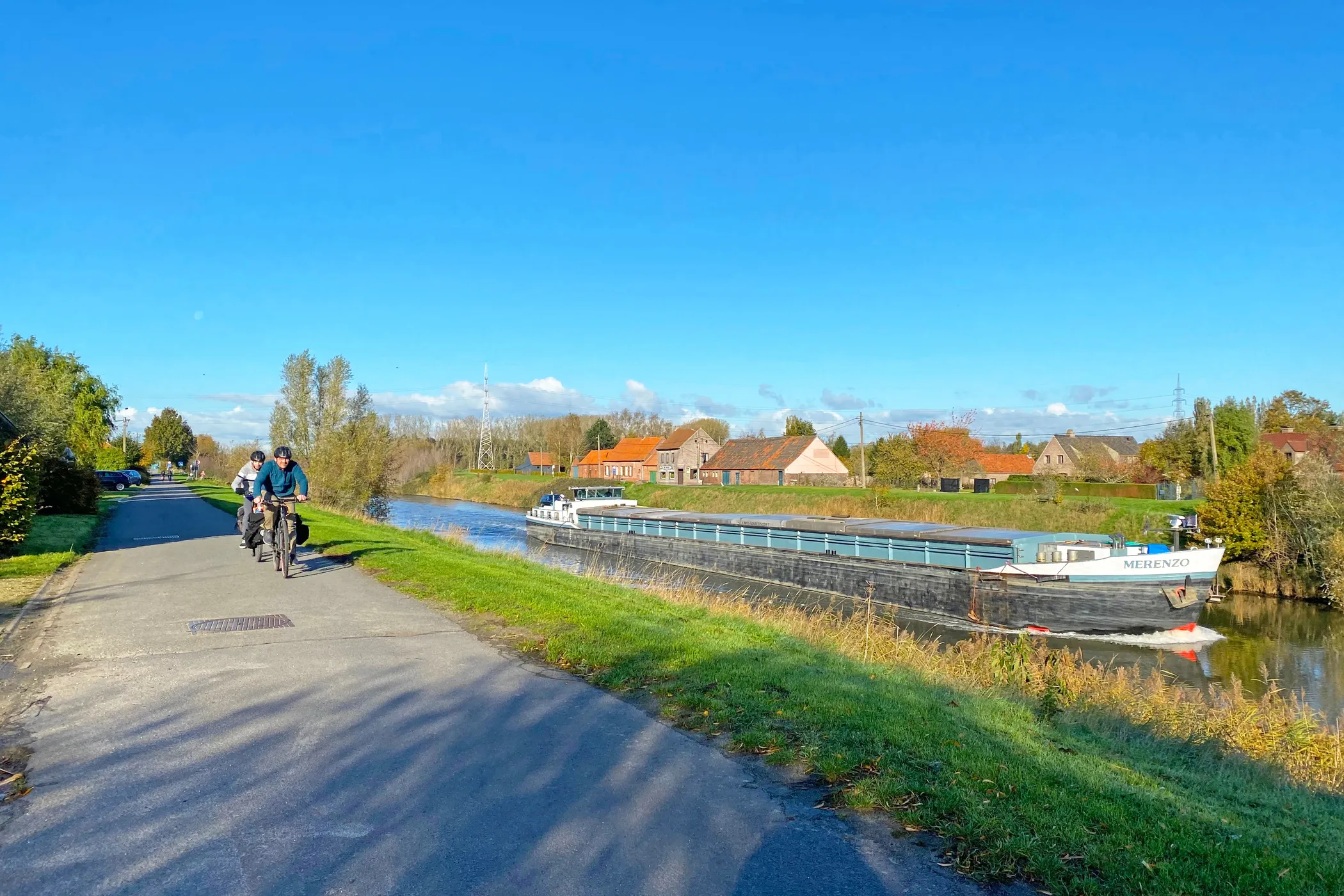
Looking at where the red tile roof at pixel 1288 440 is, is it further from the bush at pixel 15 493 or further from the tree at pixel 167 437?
the tree at pixel 167 437

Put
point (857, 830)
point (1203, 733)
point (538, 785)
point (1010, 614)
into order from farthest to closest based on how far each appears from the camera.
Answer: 1. point (1010, 614)
2. point (1203, 733)
3. point (538, 785)
4. point (857, 830)

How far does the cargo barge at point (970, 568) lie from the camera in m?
22.3

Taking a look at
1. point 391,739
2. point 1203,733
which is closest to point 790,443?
point 1203,733

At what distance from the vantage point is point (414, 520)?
4700 centimetres

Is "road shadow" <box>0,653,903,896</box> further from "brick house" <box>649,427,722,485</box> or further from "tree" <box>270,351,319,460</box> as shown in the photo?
"brick house" <box>649,427,722,485</box>

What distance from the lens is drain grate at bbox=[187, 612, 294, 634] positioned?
870cm

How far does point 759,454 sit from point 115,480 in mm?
47844

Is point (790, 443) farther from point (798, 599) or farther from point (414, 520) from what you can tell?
point (798, 599)

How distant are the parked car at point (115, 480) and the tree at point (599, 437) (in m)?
61.4

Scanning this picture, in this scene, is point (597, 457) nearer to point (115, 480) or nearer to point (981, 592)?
point (115, 480)

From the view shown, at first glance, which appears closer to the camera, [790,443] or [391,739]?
[391,739]

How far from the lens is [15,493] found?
14578mm

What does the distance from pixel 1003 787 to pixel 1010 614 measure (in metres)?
20.6

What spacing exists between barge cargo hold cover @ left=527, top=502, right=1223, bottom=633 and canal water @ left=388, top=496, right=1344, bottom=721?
0.73 meters
